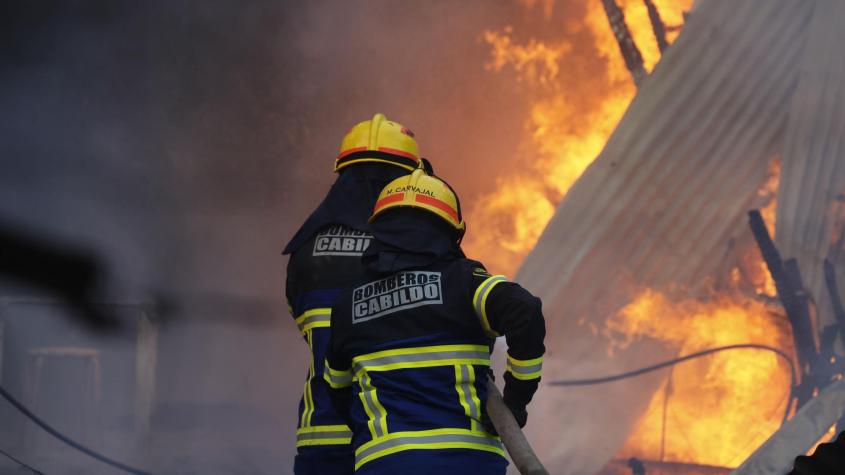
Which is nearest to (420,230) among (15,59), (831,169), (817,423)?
(817,423)

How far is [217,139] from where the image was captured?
885 centimetres

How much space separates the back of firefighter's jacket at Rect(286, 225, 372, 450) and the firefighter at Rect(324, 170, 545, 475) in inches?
20.3

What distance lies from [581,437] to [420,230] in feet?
14.5

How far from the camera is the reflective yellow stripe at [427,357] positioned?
2768 millimetres

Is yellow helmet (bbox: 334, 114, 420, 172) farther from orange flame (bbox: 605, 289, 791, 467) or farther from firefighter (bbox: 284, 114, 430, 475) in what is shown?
orange flame (bbox: 605, 289, 791, 467)

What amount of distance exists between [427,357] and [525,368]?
0.93ft

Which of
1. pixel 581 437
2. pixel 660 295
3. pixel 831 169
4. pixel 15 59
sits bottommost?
pixel 581 437

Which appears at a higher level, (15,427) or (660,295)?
(660,295)

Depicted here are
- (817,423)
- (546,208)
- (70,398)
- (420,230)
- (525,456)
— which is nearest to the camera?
(525,456)

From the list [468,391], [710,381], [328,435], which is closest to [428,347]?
[468,391]

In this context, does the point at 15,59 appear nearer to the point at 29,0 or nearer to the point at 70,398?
the point at 29,0

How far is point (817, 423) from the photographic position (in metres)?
5.71

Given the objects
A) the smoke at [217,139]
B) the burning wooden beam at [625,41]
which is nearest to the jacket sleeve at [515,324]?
the burning wooden beam at [625,41]

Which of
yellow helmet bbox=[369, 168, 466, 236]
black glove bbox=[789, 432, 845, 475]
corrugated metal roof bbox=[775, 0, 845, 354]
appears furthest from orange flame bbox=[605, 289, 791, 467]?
black glove bbox=[789, 432, 845, 475]
